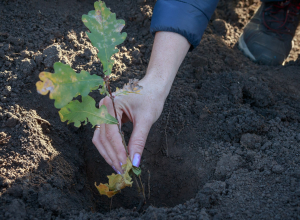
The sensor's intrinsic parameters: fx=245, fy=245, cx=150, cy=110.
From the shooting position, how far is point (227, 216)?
1.43 metres

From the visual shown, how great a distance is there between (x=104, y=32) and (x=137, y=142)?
767 millimetres

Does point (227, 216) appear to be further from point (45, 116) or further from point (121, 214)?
point (45, 116)

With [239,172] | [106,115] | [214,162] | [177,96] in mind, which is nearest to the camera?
[106,115]

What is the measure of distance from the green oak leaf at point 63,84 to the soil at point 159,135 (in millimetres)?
717

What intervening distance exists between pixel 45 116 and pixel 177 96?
4.05 ft

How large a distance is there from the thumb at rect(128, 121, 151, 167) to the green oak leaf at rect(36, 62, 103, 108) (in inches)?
22.9

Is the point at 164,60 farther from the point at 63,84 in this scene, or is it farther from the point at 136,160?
the point at 63,84

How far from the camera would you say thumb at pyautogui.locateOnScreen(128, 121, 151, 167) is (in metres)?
1.68

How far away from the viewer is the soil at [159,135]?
1539mm

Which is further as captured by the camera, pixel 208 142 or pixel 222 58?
pixel 222 58

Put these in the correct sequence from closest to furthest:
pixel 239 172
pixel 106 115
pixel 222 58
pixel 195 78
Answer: pixel 106 115 < pixel 239 172 < pixel 195 78 < pixel 222 58

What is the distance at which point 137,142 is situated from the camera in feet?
5.63

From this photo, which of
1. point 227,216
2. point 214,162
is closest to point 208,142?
point 214,162

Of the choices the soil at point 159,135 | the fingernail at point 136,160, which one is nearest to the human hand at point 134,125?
the fingernail at point 136,160
